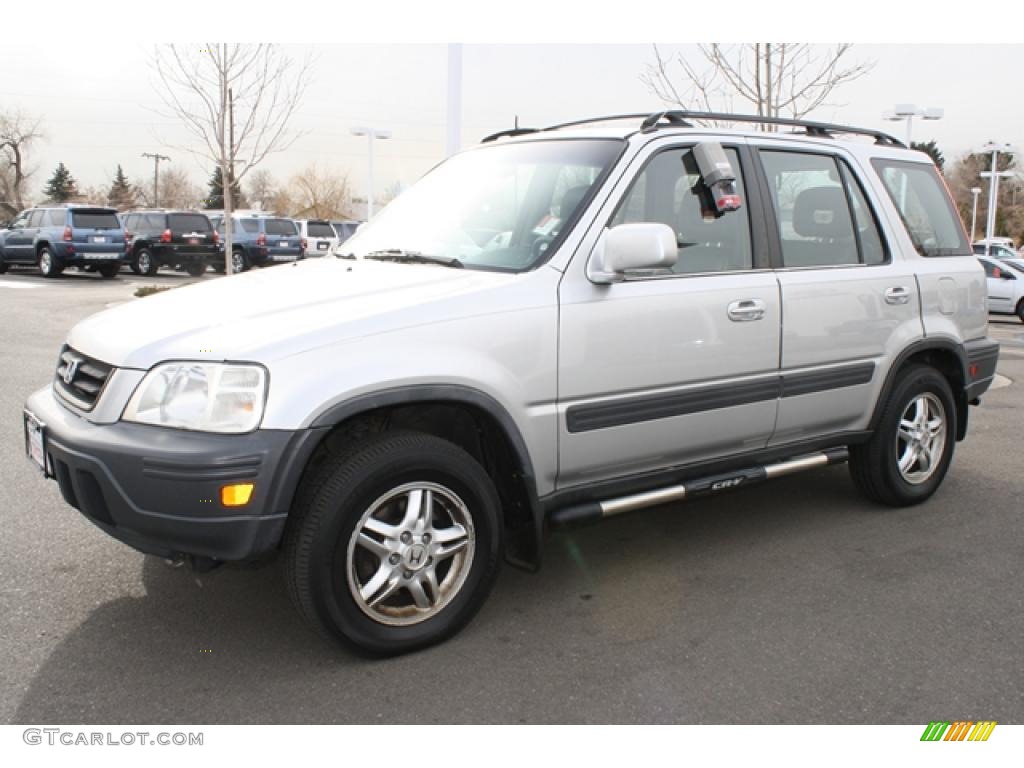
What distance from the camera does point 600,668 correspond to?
3242mm

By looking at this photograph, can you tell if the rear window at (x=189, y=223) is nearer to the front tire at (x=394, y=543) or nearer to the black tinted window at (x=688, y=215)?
the black tinted window at (x=688, y=215)

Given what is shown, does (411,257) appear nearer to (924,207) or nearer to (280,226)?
(924,207)

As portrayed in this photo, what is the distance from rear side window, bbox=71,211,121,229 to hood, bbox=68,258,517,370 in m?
20.6

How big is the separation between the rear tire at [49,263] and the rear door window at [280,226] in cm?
524

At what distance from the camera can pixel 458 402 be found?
11.0 ft

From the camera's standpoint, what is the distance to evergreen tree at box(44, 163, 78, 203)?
9081cm

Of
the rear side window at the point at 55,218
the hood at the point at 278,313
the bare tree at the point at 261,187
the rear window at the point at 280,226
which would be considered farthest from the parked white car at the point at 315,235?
the bare tree at the point at 261,187

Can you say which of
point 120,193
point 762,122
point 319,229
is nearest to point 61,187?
point 120,193

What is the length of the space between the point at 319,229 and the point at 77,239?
7.95 m

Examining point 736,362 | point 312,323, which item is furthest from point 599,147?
point 312,323

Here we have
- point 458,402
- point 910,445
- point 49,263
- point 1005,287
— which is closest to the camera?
point 458,402

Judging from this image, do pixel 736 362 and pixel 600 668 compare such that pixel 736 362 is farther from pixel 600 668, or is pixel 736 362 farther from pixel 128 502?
pixel 128 502

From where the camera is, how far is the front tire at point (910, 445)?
4.91 metres

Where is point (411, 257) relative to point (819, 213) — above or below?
below
